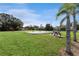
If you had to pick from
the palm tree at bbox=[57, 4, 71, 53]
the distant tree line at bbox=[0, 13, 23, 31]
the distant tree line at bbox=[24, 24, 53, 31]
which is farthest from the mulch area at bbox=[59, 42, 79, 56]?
the distant tree line at bbox=[0, 13, 23, 31]

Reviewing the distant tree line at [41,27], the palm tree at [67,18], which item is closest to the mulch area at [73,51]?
the palm tree at [67,18]

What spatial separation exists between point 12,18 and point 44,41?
58cm

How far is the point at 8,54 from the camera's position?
527cm

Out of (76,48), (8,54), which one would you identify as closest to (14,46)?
(8,54)

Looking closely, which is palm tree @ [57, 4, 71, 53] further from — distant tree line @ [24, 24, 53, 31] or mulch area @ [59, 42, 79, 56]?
distant tree line @ [24, 24, 53, 31]

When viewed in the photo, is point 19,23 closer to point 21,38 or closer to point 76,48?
point 21,38

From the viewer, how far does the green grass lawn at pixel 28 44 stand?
529cm

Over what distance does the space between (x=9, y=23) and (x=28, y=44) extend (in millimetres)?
418

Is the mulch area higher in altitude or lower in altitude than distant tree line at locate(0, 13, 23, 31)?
lower

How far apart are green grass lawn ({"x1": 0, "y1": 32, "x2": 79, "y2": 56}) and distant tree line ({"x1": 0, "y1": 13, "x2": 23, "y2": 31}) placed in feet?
0.26

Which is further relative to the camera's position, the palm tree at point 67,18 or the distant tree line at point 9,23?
the distant tree line at point 9,23

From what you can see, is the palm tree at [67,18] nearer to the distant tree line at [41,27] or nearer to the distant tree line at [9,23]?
the distant tree line at [41,27]

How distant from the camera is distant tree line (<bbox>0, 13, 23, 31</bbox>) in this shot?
210 inches

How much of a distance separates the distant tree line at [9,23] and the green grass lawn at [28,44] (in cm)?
8
